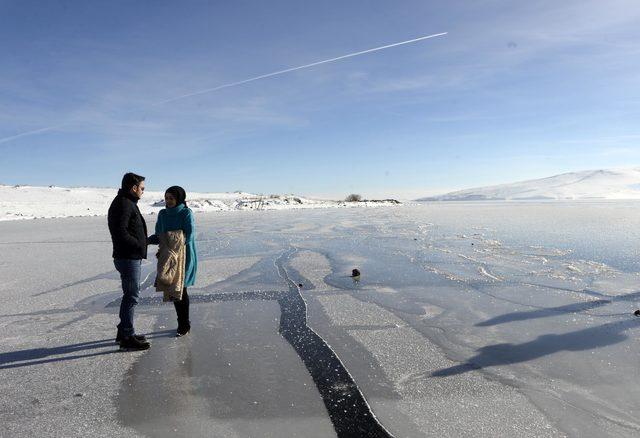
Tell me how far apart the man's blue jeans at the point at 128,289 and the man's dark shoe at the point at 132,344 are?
0.19 feet

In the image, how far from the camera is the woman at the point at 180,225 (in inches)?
184

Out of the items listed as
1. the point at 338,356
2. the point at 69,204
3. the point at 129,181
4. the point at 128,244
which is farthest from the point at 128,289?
the point at 69,204

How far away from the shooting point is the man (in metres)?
4.24

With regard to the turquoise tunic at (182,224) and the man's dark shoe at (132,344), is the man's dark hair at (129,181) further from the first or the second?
the man's dark shoe at (132,344)

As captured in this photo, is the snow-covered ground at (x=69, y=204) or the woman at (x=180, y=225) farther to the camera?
the snow-covered ground at (x=69, y=204)

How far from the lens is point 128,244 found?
4.25 m

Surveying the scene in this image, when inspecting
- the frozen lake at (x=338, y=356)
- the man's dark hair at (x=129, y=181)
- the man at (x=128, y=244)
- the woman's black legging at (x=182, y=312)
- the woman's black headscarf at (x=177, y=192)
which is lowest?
the frozen lake at (x=338, y=356)

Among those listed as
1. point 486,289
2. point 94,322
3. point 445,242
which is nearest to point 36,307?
point 94,322

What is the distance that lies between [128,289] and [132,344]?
0.56 metres

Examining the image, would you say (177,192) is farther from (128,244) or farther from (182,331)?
(182,331)

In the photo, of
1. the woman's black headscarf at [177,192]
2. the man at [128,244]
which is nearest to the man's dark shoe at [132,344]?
the man at [128,244]

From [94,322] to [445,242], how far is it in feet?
33.4

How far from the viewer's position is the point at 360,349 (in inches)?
165

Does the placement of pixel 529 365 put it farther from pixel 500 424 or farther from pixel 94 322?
pixel 94 322
